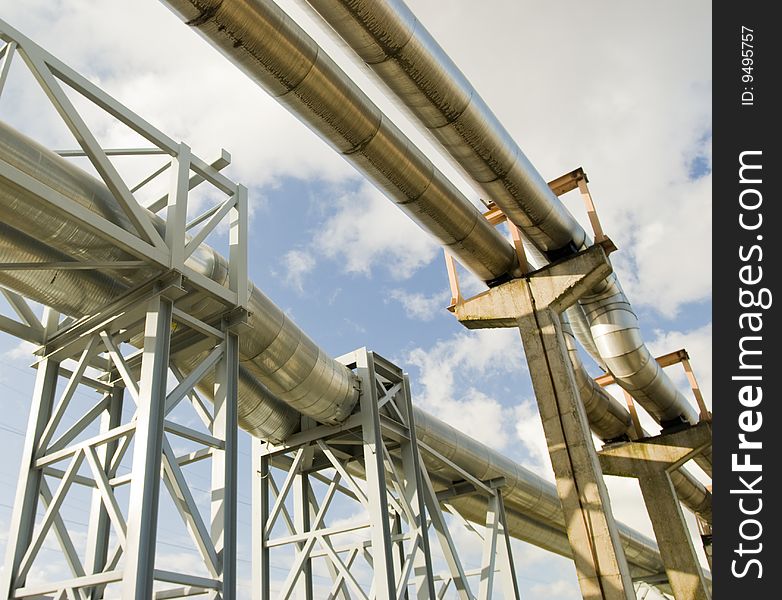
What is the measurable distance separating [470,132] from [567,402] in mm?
5313

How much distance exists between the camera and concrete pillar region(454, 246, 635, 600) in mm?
11273

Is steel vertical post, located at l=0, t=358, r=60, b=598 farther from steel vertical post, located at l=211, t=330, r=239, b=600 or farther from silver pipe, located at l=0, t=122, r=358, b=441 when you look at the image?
steel vertical post, located at l=211, t=330, r=239, b=600

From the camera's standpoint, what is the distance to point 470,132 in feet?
36.4

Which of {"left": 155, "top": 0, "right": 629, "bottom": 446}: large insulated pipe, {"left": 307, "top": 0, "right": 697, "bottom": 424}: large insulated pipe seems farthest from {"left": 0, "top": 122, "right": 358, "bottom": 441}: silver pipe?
{"left": 307, "top": 0, "right": 697, "bottom": 424}: large insulated pipe

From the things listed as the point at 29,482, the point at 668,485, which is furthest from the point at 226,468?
the point at 668,485

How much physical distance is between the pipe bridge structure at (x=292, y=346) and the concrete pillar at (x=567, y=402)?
0.13 feet

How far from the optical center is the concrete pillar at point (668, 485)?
17.4 meters

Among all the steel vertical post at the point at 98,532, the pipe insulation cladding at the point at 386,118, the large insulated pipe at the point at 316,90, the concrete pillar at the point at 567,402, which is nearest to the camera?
the steel vertical post at the point at 98,532

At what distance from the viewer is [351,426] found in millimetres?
11000

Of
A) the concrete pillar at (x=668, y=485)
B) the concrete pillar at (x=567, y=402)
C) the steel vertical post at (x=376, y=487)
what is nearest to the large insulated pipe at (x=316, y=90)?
the concrete pillar at (x=567, y=402)

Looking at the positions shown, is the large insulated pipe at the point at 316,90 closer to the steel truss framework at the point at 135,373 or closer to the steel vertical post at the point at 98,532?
the steel truss framework at the point at 135,373

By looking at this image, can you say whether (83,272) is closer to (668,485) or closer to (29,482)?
(29,482)

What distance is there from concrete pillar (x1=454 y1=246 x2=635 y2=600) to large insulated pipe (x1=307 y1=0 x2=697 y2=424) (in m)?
1.00
